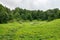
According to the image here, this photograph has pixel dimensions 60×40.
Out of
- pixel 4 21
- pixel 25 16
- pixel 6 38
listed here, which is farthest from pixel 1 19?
pixel 6 38

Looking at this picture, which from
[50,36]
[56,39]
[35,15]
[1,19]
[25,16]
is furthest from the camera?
[35,15]

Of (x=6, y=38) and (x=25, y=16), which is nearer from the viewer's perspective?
(x=6, y=38)

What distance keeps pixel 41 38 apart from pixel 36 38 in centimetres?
99

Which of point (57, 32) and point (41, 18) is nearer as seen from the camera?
point (57, 32)

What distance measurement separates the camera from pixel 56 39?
120 ft

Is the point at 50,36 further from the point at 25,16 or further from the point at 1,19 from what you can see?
the point at 25,16

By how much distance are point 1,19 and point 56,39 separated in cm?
3750

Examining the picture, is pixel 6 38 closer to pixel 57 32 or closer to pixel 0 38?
pixel 0 38

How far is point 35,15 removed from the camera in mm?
104625

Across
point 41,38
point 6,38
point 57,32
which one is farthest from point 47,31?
point 6,38

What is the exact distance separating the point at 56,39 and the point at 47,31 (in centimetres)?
816

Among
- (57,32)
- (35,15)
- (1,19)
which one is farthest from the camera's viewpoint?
(35,15)

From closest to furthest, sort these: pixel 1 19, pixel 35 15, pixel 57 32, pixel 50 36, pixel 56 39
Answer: pixel 56 39 → pixel 50 36 → pixel 57 32 → pixel 1 19 → pixel 35 15

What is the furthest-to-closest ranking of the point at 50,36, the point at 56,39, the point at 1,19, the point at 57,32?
the point at 1,19 < the point at 57,32 < the point at 50,36 < the point at 56,39
